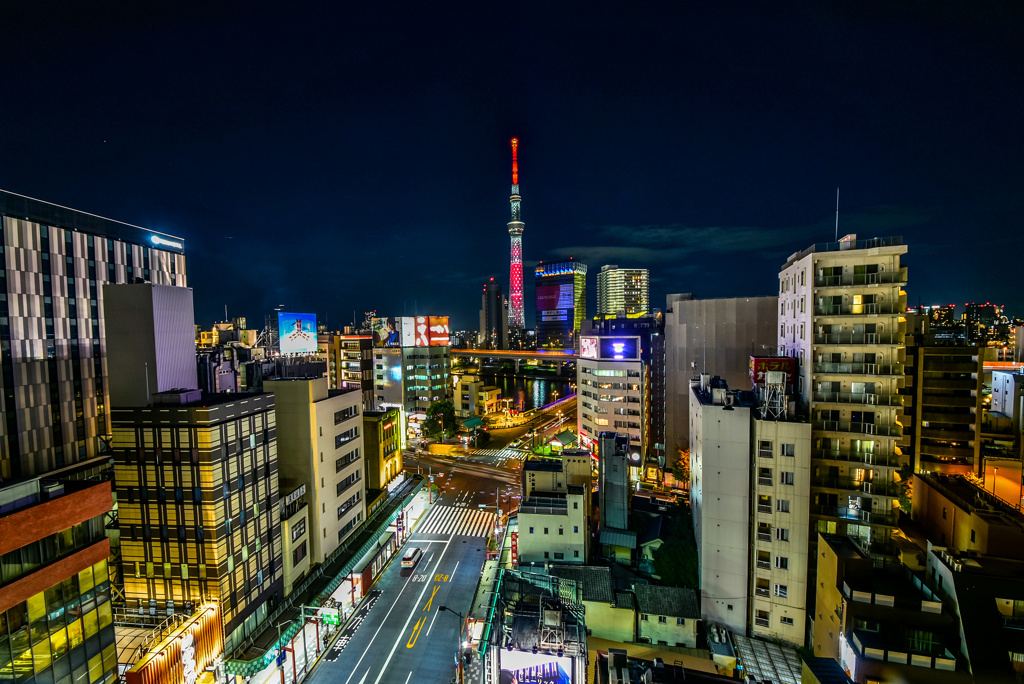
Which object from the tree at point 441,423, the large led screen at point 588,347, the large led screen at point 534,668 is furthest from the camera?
the tree at point 441,423

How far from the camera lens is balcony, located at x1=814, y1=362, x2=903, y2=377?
20.3 metres

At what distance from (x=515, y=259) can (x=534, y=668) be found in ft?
539

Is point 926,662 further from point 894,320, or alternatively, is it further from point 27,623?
point 27,623

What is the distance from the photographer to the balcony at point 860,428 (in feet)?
66.9

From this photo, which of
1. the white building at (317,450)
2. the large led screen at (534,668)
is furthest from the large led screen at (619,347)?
the large led screen at (534,668)

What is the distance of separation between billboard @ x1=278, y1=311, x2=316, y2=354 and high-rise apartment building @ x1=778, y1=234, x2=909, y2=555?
3663cm

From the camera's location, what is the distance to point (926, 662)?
1316cm

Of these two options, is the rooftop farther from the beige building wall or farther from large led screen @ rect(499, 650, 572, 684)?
large led screen @ rect(499, 650, 572, 684)

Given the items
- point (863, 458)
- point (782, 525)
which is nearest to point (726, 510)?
point (782, 525)

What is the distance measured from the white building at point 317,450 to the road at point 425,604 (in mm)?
5053

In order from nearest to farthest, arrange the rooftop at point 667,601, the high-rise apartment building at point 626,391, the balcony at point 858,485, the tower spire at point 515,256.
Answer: the balcony at point 858,485 → the rooftop at point 667,601 → the high-rise apartment building at point 626,391 → the tower spire at point 515,256

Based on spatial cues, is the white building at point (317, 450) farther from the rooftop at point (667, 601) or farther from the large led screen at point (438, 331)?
the large led screen at point (438, 331)

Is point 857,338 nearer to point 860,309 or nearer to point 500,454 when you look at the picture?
point 860,309

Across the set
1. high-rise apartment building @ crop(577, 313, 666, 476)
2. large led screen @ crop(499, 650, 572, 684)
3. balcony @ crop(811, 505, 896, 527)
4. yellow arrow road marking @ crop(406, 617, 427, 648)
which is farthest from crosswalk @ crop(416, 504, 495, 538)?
balcony @ crop(811, 505, 896, 527)
